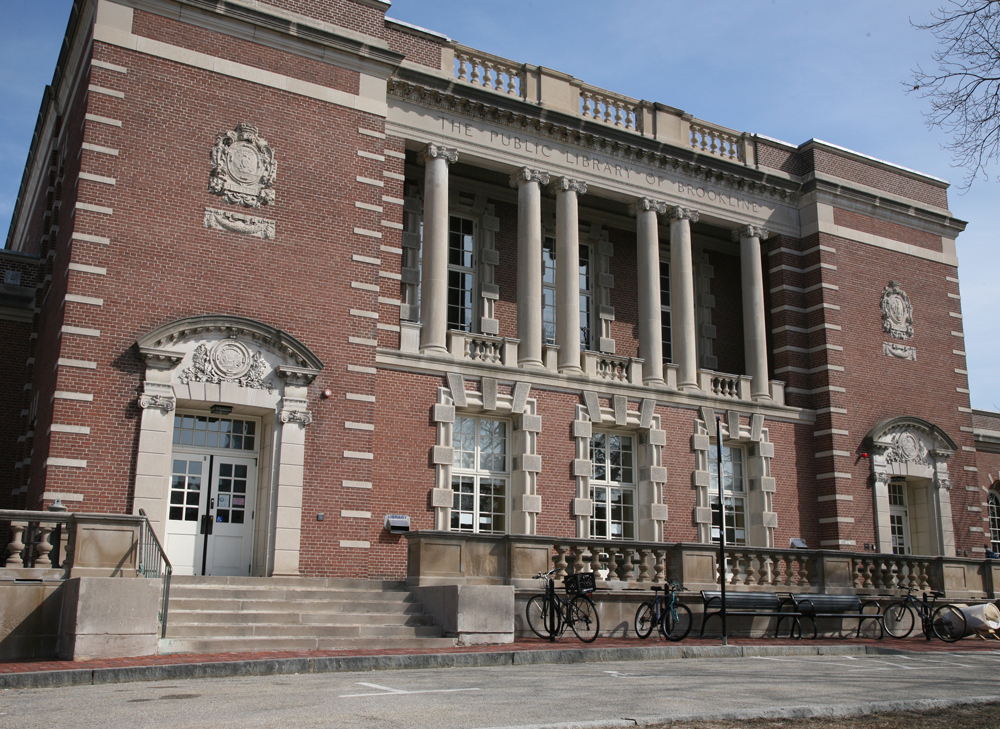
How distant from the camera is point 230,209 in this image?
17609 millimetres

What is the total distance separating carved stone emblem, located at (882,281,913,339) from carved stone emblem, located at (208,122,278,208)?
16.5m

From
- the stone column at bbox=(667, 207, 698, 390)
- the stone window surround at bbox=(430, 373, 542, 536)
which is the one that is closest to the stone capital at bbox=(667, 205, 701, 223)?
the stone column at bbox=(667, 207, 698, 390)

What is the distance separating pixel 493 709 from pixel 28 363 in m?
15.0

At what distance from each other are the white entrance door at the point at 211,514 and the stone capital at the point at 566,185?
31.7 ft

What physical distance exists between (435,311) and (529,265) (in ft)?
8.85

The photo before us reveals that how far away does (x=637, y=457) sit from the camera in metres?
22.3

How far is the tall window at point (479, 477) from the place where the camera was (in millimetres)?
20219

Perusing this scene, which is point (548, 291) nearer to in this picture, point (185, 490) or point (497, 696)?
point (185, 490)

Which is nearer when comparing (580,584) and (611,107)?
(580,584)

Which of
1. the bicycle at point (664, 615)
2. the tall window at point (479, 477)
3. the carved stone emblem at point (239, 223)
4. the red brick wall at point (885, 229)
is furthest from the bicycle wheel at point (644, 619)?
the red brick wall at point (885, 229)

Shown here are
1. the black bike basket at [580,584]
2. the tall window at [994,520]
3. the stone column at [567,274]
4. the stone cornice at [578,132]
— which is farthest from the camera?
the tall window at [994,520]

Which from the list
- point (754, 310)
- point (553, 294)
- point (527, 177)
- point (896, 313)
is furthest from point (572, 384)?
point (896, 313)

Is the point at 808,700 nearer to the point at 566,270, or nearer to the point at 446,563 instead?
the point at 446,563

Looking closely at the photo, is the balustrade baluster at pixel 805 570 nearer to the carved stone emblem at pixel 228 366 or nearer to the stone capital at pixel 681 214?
the stone capital at pixel 681 214
